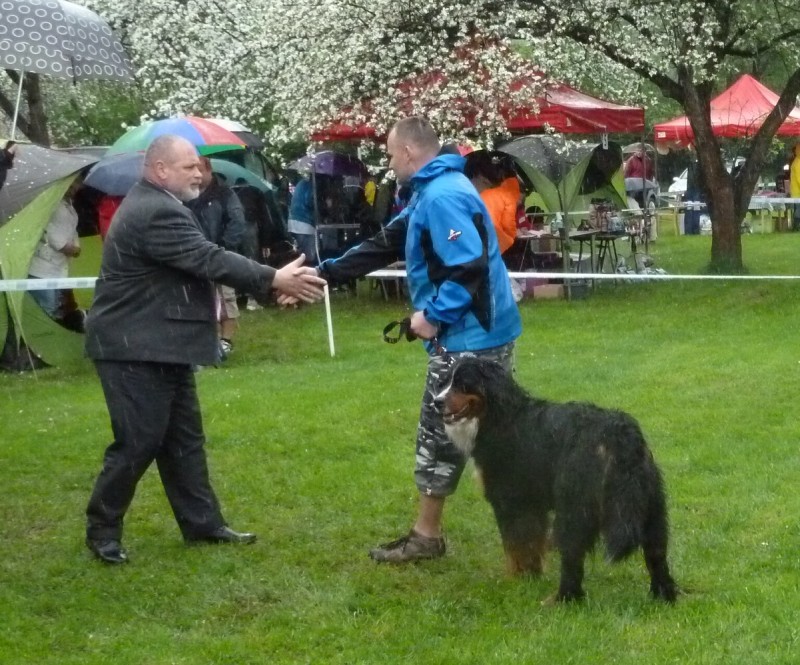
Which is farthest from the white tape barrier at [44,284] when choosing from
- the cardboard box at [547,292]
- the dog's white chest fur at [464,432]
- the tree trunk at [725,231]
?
the tree trunk at [725,231]

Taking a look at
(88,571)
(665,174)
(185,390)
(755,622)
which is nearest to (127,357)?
(185,390)

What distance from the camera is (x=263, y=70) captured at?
56.8 ft

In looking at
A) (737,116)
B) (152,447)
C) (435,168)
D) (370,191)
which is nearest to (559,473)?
(435,168)

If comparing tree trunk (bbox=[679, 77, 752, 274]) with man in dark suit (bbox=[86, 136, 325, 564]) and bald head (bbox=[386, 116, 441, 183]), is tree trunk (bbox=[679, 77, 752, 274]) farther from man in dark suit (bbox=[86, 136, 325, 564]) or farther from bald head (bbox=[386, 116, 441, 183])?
man in dark suit (bbox=[86, 136, 325, 564])

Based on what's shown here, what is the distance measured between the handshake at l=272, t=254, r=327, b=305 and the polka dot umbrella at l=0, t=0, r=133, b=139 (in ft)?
14.8

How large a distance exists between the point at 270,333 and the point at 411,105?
3984mm

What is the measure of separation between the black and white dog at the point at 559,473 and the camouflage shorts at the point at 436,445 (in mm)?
301

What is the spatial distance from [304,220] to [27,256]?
644cm

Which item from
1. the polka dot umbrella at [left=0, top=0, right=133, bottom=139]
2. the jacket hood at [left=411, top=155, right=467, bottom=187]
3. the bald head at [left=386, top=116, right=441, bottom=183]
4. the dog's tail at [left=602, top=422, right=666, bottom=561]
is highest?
the polka dot umbrella at [left=0, top=0, right=133, bottom=139]

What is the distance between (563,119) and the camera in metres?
15.9

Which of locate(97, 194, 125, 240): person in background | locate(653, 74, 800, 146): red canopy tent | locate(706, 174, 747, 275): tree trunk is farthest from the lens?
locate(653, 74, 800, 146): red canopy tent

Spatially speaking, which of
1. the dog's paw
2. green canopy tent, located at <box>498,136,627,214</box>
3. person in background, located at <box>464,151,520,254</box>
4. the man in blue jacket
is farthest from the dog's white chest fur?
green canopy tent, located at <box>498,136,627,214</box>

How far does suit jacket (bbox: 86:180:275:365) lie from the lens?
5.54m

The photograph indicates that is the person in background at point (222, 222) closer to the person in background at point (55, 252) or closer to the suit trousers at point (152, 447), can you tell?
the person in background at point (55, 252)
